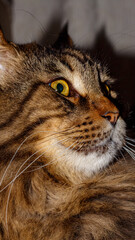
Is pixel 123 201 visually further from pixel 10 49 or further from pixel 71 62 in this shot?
pixel 10 49

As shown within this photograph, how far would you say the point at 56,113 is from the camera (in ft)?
2.70

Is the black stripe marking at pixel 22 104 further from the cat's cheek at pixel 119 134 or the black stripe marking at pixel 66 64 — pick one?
the cat's cheek at pixel 119 134

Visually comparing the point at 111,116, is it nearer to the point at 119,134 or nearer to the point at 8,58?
the point at 119,134

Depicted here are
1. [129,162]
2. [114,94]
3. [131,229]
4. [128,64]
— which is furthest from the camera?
[128,64]

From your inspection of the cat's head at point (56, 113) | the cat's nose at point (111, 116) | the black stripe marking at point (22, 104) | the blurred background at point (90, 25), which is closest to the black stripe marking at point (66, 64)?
the cat's head at point (56, 113)

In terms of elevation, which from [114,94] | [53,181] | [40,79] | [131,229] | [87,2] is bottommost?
[131,229]

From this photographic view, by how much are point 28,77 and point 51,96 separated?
11cm

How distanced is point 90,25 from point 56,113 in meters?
1.22

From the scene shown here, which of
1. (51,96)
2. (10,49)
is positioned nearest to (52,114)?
(51,96)

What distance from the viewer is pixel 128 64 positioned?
1.72 m

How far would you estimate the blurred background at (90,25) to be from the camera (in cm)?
170

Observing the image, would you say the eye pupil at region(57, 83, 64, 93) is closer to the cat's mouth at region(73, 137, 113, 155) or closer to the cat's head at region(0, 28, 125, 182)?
the cat's head at region(0, 28, 125, 182)

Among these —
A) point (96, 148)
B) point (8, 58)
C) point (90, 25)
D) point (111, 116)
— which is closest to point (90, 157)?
point (96, 148)

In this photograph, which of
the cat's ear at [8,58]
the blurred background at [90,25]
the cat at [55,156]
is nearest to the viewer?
the cat at [55,156]
